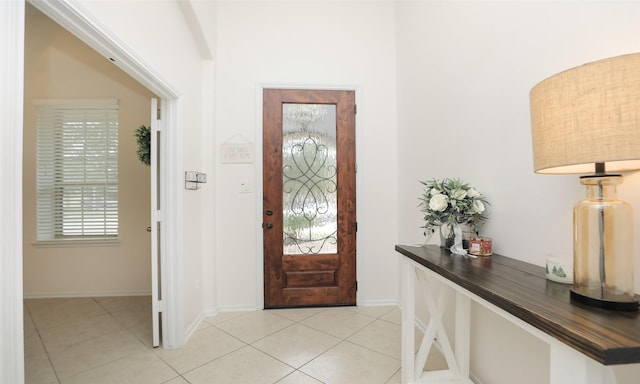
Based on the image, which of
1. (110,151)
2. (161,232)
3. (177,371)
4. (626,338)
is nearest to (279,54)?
(161,232)

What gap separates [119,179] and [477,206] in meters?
3.74

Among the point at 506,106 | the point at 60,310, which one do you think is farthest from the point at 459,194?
the point at 60,310

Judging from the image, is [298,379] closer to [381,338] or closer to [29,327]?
[381,338]

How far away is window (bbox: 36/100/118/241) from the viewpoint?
3.21 m

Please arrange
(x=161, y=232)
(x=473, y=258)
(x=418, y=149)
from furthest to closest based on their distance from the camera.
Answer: (x=418, y=149)
(x=161, y=232)
(x=473, y=258)

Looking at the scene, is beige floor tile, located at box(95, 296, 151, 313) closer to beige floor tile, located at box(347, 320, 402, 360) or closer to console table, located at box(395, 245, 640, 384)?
beige floor tile, located at box(347, 320, 402, 360)

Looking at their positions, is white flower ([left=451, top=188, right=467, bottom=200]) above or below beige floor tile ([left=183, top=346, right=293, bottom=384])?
above

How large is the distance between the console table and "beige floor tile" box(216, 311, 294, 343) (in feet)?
4.08

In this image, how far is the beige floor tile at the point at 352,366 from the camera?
1797 millimetres

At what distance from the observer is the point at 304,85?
2.92 metres

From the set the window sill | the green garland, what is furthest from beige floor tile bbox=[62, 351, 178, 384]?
the window sill

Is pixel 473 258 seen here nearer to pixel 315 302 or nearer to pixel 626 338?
pixel 626 338

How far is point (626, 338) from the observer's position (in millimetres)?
604

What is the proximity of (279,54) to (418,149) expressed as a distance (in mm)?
1756
